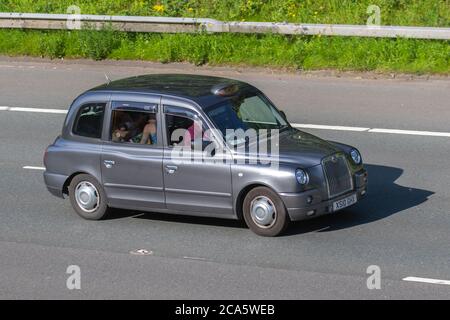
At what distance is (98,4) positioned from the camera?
2431 centimetres

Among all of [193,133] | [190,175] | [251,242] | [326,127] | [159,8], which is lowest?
[251,242]

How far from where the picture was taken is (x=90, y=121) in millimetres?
13609

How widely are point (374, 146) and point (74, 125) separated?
5.02 metres

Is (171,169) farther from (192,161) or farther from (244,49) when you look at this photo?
(244,49)

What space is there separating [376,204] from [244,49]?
8409 mm

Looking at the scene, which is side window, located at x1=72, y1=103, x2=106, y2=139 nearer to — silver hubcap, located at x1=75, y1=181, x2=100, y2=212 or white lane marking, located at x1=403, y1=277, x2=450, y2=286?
silver hubcap, located at x1=75, y1=181, x2=100, y2=212

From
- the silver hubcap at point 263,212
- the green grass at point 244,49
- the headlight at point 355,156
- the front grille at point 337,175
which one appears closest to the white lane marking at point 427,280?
the front grille at point 337,175

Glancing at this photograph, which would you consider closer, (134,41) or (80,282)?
(80,282)

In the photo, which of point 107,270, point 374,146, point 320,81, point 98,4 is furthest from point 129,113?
point 98,4

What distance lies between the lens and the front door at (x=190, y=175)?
1260 centimetres

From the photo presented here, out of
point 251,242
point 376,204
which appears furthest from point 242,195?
point 376,204

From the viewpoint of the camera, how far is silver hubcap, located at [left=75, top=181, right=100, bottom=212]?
13.5 m

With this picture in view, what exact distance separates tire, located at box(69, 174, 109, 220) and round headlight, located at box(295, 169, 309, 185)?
267cm

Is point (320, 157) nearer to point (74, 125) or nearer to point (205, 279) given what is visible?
point (205, 279)
